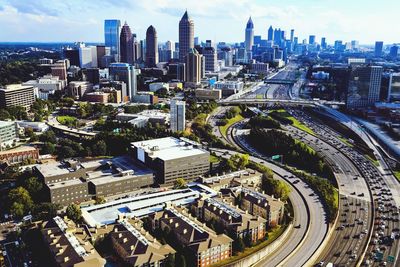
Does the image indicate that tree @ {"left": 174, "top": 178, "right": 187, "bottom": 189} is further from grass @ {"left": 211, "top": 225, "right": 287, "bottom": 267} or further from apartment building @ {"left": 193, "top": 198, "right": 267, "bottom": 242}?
grass @ {"left": 211, "top": 225, "right": 287, "bottom": 267}

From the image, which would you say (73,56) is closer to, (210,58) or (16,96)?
(210,58)

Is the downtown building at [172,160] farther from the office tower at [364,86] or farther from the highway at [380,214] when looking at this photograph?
the office tower at [364,86]

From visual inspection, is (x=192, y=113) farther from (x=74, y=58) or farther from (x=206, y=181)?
(x=74, y=58)

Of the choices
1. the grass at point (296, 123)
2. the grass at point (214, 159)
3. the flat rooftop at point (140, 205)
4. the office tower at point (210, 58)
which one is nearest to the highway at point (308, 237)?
the flat rooftop at point (140, 205)

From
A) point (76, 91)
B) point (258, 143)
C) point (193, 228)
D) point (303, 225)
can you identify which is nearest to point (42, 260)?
point (193, 228)

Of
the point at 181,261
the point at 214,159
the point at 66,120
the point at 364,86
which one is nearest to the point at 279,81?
the point at 364,86

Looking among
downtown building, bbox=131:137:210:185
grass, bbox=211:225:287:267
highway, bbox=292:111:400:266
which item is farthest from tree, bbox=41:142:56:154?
highway, bbox=292:111:400:266
